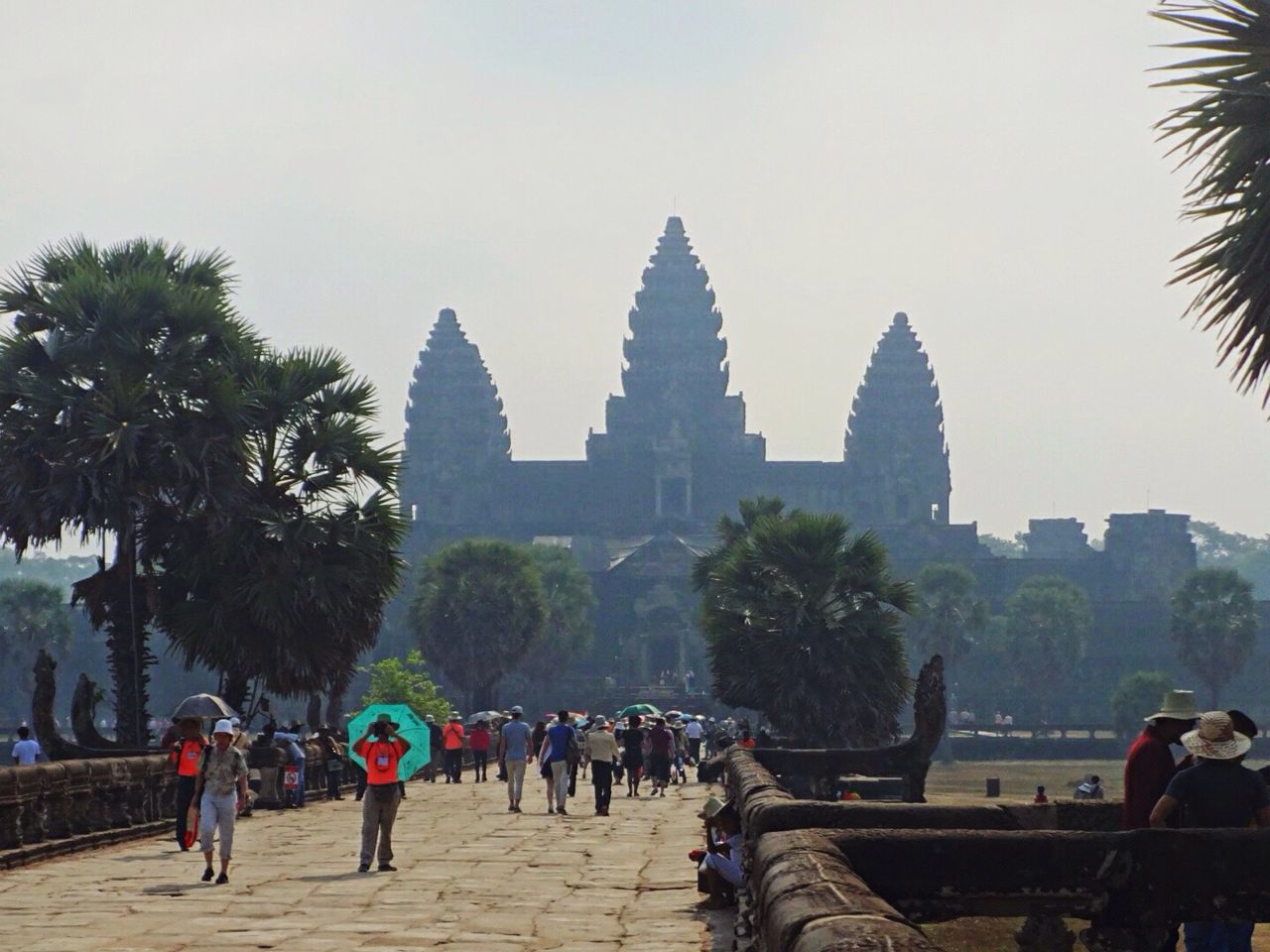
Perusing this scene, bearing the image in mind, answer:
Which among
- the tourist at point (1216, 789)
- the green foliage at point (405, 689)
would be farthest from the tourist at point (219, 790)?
the green foliage at point (405, 689)

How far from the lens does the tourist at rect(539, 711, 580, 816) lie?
25.9 meters

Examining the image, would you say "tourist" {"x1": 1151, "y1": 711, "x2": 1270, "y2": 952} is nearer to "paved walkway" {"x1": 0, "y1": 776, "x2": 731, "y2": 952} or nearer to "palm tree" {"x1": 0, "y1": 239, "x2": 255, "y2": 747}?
"paved walkway" {"x1": 0, "y1": 776, "x2": 731, "y2": 952}

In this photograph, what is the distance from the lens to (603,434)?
160 metres

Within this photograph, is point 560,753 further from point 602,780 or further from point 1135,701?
point 1135,701

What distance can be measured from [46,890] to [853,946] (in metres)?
10.7

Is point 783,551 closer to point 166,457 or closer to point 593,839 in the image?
point 166,457

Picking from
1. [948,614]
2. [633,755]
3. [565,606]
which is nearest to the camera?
[633,755]

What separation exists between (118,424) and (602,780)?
7.77 metres

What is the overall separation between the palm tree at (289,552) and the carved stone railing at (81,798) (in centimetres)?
469

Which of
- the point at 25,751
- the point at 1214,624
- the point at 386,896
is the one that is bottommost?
the point at 386,896

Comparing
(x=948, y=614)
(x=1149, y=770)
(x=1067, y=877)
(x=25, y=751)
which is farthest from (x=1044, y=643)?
(x=1067, y=877)

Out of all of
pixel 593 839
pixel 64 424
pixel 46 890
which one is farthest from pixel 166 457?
pixel 46 890

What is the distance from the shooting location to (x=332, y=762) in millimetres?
31250

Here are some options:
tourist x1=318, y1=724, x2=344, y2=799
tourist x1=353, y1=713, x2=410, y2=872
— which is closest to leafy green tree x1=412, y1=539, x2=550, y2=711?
tourist x1=318, y1=724, x2=344, y2=799
